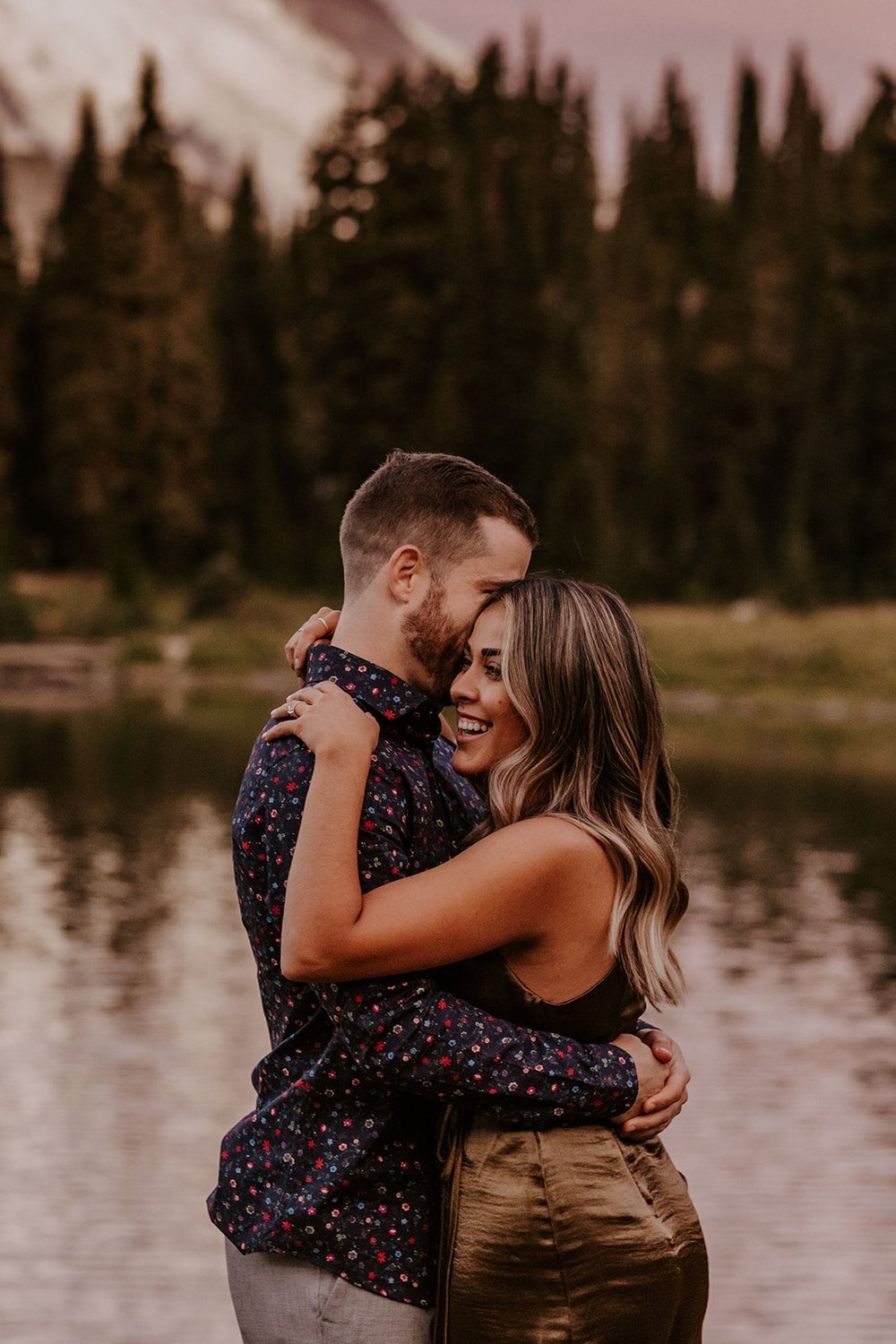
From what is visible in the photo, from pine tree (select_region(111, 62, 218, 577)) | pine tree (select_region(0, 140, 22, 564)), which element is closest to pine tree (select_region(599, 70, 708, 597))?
pine tree (select_region(111, 62, 218, 577))

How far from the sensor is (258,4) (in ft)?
548

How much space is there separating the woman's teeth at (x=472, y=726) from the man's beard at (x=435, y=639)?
5 cm

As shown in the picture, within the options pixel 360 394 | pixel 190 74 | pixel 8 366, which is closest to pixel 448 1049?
pixel 360 394

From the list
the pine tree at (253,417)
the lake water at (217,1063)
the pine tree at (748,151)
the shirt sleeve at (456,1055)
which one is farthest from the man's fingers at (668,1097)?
the pine tree at (748,151)

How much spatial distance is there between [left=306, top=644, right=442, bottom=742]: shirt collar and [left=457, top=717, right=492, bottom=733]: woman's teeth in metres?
0.04

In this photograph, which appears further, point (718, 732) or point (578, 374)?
point (578, 374)

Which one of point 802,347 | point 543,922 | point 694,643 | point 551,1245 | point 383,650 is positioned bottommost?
point 694,643

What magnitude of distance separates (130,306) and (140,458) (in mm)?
4320

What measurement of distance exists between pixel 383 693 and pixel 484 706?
138 mm

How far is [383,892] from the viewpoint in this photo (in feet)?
8.72

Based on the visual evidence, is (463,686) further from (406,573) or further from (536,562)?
(536,562)

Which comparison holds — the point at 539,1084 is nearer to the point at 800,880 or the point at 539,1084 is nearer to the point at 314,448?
the point at 800,880

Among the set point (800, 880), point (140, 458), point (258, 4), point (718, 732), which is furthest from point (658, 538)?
point (258, 4)

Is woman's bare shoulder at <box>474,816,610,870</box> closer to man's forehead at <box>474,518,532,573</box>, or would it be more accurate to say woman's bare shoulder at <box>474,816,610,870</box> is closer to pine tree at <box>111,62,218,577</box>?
man's forehead at <box>474,518,532,573</box>
